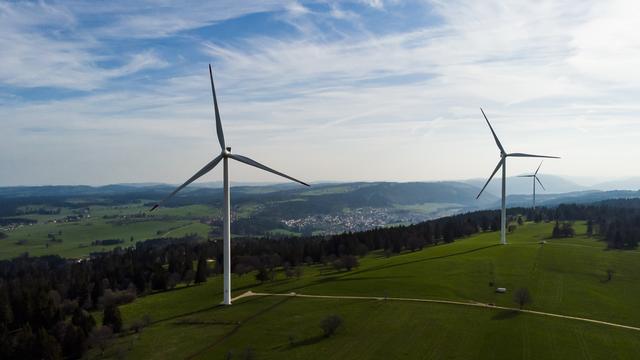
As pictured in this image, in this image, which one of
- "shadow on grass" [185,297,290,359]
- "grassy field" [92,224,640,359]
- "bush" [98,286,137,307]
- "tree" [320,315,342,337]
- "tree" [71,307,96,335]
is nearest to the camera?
"grassy field" [92,224,640,359]

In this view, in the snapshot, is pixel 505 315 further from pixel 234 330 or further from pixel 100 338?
pixel 100 338

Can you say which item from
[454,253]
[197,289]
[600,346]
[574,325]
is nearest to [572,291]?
[574,325]

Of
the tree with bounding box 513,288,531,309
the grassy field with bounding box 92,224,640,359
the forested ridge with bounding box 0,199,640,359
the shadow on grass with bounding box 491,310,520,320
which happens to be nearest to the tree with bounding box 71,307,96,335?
the forested ridge with bounding box 0,199,640,359

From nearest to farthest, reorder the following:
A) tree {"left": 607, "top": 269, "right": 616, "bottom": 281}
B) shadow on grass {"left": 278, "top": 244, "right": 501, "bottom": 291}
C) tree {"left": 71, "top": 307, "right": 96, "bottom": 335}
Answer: tree {"left": 71, "top": 307, "right": 96, "bottom": 335} < tree {"left": 607, "top": 269, "right": 616, "bottom": 281} < shadow on grass {"left": 278, "top": 244, "right": 501, "bottom": 291}

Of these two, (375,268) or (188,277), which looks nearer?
(375,268)

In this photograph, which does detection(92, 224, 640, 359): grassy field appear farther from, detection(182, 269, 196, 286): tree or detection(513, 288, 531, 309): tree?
detection(182, 269, 196, 286): tree

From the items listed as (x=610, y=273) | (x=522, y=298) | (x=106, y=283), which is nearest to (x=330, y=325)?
(x=522, y=298)
